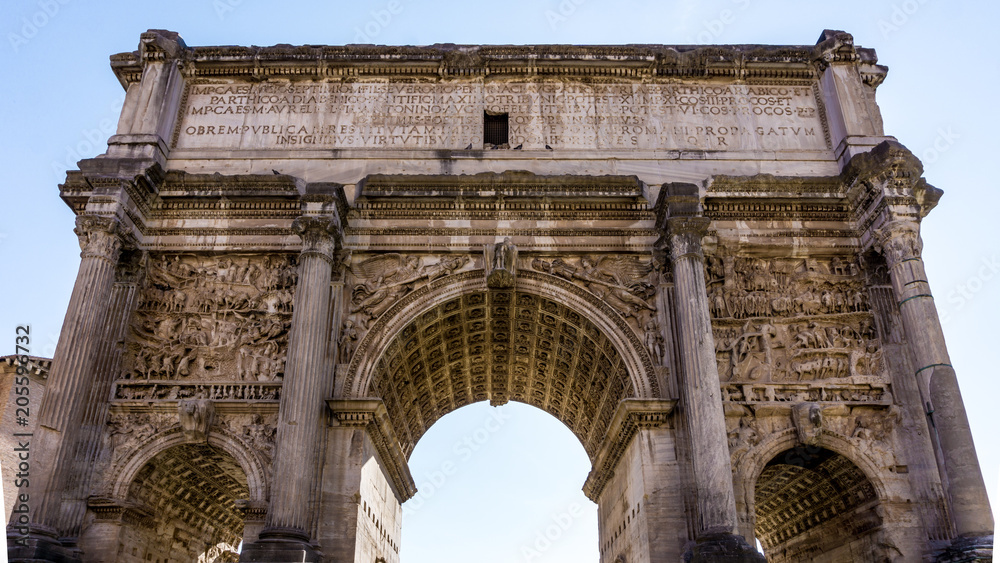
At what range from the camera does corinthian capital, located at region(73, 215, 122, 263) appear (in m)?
13.8

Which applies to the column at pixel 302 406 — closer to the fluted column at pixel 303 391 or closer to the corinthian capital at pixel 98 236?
the fluted column at pixel 303 391

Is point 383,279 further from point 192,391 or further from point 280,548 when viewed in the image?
point 280,548

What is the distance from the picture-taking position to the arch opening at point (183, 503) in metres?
13.4

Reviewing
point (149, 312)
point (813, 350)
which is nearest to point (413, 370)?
point (149, 312)

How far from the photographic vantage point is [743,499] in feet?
41.8

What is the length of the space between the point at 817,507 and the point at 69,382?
44.7ft

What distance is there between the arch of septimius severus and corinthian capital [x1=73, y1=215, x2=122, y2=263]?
0.19ft

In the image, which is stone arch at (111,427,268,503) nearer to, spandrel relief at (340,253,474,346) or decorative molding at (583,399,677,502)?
spandrel relief at (340,253,474,346)

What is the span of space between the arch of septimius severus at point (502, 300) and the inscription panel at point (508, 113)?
0.21ft

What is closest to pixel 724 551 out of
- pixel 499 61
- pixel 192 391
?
pixel 192 391

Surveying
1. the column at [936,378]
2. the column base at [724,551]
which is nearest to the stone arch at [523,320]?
the column base at [724,551]

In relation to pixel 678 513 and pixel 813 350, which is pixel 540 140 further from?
pixel 678 513

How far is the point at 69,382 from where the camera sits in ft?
42.1

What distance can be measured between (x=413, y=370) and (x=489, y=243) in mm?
3330
